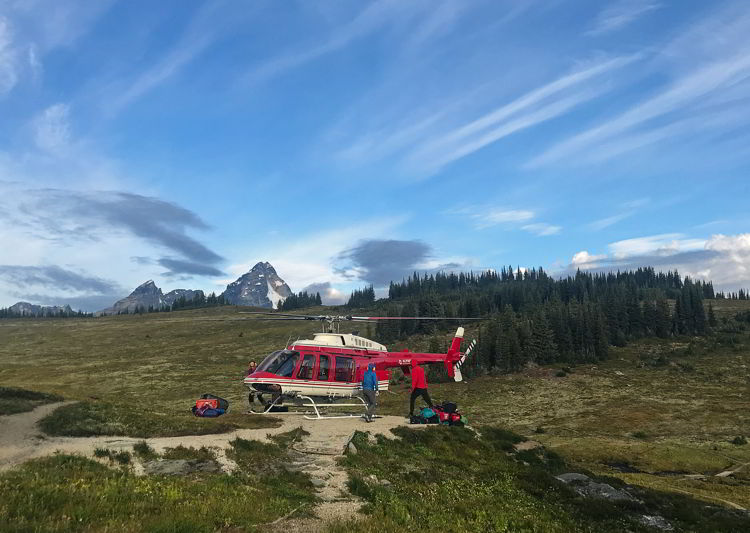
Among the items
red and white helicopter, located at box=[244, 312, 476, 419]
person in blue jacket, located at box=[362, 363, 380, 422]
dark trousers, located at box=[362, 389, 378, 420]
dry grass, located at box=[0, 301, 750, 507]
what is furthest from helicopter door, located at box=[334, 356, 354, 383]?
dry grass, located at box=[0, 301, 750, 507]

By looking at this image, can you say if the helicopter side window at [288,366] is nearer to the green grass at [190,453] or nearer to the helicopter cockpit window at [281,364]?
the helicopter cockpit window at [281,364]

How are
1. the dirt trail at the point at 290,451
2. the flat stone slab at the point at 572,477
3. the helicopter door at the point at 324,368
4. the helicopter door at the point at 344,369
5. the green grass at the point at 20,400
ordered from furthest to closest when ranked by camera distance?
the helicopter door at the point at 344,369 < the helicopter door at the point at 324,368 < the green grass at the point at 20,400 < the flat stone slab at the point at 572,477 < the dirt trail at the point at 290,451

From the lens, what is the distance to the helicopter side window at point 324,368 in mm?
25094

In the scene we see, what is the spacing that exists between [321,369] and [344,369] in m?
1.43

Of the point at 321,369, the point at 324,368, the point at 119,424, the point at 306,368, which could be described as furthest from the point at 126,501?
the point at 324,368

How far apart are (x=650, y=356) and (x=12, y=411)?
104 metres

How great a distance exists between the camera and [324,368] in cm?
2528

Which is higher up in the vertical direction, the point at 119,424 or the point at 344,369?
the point at 344,369

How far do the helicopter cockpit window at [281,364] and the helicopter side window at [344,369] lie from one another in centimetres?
253

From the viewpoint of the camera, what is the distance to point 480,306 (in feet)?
536

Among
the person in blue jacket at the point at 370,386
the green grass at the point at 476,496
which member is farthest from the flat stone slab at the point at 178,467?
the person in blue jacket at the point at 370,386

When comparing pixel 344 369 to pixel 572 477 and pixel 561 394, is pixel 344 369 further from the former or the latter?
pixel 561 394

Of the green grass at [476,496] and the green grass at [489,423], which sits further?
the green grass at [489,423]

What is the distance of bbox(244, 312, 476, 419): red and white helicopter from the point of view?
24.1 metres
